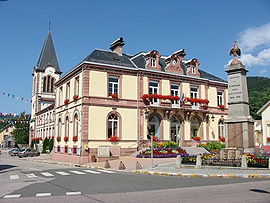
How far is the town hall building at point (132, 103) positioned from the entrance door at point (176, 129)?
11 mm

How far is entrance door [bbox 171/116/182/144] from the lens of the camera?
32316 mm

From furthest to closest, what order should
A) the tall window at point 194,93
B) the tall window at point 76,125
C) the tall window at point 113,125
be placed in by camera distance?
the tall window at point 194,93
the tall window at point 76,125
the tall window at point 113,125

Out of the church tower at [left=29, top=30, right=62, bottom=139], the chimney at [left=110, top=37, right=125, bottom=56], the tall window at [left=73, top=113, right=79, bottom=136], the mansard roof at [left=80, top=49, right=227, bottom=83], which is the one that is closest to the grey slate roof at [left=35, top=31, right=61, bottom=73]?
the church tower at [left=29, top=30, right=62, bottom=139]

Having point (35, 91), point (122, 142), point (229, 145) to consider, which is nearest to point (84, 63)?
point (122, 142)

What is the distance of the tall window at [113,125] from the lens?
93.4 feet

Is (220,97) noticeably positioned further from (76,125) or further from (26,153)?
(26,153)

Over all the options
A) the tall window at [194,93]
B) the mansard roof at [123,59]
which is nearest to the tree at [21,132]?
the mansard roof at [123,59]

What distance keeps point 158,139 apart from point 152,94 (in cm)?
474

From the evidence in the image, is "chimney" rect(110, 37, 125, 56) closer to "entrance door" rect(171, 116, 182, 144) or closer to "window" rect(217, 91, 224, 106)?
"entrance door" rect(171, 116, 182, 144)

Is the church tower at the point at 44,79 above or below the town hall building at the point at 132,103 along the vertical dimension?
above

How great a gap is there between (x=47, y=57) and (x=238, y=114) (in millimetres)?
55100

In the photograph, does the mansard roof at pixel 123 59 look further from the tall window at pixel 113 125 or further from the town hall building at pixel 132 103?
the tall window at pixel 113 125

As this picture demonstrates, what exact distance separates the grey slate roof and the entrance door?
131 ft

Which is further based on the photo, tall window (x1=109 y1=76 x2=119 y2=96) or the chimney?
the chimney
